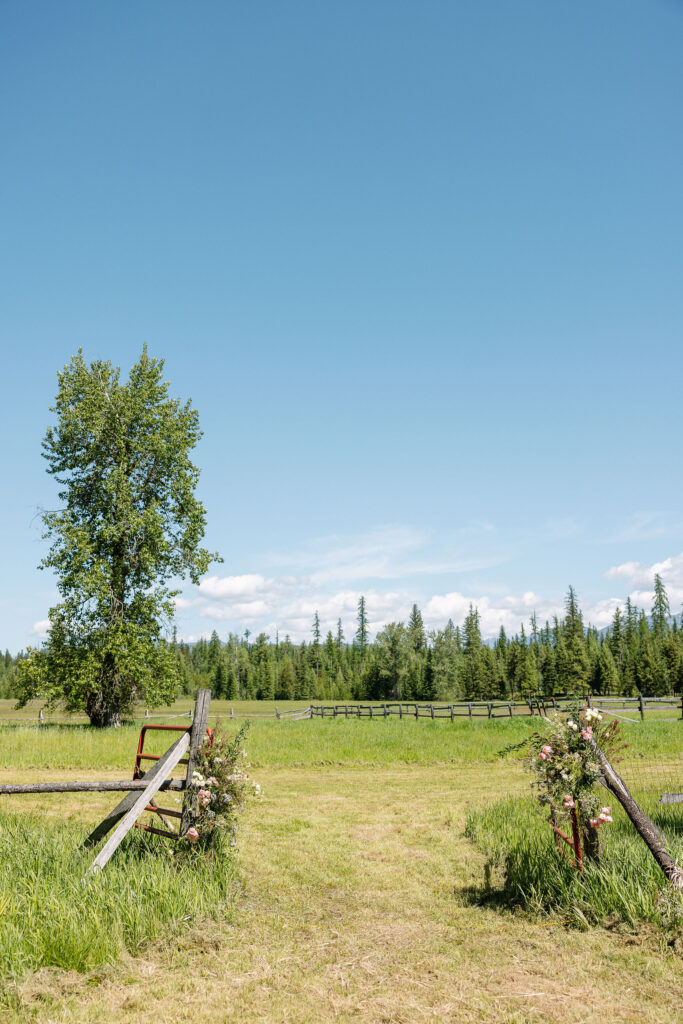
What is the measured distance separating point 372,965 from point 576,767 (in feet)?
8.47

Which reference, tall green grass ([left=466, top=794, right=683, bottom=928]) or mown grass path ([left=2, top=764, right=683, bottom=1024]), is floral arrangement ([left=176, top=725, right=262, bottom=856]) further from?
tall green grass ([left=466, top=794, right=683, bottom=928])

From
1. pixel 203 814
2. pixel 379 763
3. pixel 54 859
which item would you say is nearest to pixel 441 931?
pixel 203 814

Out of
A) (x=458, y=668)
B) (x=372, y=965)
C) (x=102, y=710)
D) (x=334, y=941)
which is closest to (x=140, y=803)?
(x=334, y=941)

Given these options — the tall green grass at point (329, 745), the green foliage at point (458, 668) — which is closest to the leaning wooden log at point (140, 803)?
the tall green grass at point (329, 745)

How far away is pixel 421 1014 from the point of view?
14.8ft

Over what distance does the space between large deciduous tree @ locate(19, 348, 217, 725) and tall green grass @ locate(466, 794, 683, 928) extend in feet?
70.4

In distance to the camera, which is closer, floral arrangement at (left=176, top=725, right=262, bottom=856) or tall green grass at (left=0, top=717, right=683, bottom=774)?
floral arrangement at (left=176, top=725, right=262, bottom=856)

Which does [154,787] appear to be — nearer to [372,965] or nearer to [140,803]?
[140,803]

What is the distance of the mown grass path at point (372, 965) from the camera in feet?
15.0

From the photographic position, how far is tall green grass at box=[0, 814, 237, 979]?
520 cm

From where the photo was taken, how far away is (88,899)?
5785 mm

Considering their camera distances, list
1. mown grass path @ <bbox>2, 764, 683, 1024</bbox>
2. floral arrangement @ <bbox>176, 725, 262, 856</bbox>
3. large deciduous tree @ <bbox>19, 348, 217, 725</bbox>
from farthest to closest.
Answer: large deciduous tree @ <bbox>19, 348, 217, 725</bbox>
floral arrangement @ <bbox>176, 725, 262, 856</bbox>
mown grass path @ <bbox>2, 764, 683, 1024</bbox>

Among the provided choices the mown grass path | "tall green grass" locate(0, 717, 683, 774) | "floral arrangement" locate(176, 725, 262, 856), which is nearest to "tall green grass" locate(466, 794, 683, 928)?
the mown grass path

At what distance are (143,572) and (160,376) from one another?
943 cm
